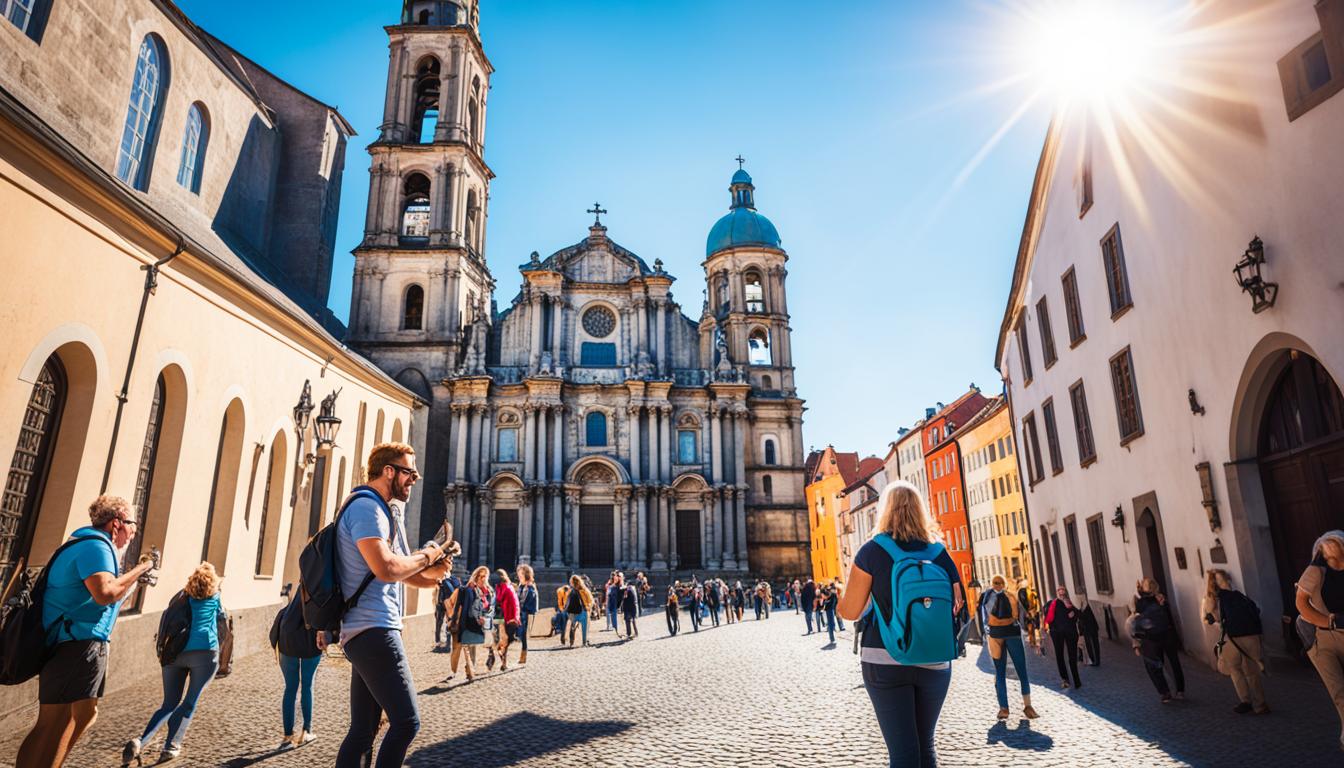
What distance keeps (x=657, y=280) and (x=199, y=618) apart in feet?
115

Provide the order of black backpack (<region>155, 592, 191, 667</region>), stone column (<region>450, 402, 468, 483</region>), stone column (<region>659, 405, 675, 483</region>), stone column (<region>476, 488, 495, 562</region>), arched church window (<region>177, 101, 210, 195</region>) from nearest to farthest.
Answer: black backpack (<region>155, 592, 191, 667</region>), arched church window (<region>177, 101, 210, 195</region>), stone column (<region>476, 488, 495, 562</region>), stone column (<region>450, 402, 468, 483</region>), stone column (<region>659, 405, 675, 483</region>)

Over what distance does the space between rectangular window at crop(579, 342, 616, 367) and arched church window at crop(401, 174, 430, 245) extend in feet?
33.3

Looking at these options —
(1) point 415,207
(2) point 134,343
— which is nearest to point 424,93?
(1) point 415,207

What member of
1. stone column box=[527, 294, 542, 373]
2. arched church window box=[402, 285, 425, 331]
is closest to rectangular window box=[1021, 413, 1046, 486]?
stone column box=[527, 294, 542, 373]

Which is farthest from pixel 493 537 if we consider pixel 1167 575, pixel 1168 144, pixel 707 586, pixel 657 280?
pixel 1168 144

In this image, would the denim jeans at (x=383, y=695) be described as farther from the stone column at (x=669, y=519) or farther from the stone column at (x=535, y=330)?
the stone column at (x=535, y=330)

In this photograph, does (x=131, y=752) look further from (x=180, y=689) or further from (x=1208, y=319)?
(x=1208, y=319)

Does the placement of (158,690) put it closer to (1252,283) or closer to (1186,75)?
(1252,283)

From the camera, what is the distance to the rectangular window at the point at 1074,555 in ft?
59.6

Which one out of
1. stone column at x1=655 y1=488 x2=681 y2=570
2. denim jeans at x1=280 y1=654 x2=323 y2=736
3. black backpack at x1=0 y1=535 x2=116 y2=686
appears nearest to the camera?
black backpack at x1=0 y1=535 x2=116 y2=686

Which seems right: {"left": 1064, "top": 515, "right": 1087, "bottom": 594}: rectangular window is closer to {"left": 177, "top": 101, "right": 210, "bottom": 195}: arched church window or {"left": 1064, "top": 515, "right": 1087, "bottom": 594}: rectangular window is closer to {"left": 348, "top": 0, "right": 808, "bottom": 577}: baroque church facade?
{"left": 348, "top": 0, "right": 808, "bottom": 577}: baroque church facade

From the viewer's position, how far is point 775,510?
4081 centimetres

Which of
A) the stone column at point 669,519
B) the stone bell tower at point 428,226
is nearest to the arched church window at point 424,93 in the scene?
the stone bell tower at point 428,226

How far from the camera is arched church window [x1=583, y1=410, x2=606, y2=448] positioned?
3916 centimetres
